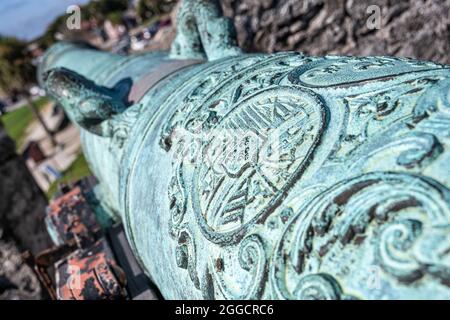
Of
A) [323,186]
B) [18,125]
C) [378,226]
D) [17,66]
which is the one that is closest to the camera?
[378,226]

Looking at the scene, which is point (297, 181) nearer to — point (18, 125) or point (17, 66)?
point (17, 66)

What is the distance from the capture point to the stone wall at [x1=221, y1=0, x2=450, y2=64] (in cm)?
443

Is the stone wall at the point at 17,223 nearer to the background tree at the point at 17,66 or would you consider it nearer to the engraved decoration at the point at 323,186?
the engraved decoration at the point at 323,186

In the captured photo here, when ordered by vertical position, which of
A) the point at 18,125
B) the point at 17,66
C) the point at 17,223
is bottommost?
the point at 18,125

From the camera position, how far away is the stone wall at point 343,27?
4.43m

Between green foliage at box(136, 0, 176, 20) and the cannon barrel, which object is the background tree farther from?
the cannon barrel

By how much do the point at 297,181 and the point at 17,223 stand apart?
145 inches

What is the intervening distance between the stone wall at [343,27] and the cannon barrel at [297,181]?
3.42 meters

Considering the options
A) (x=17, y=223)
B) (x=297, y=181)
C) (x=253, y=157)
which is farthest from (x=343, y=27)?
(x=297, y=181)

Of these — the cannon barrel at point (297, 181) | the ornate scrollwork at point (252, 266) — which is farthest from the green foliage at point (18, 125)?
the ornate scrollwork at point (252, 266)

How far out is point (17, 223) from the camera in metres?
3.90

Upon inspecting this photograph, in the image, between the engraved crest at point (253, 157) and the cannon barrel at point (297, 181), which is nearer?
the cannon barrel at point (297, 181)
